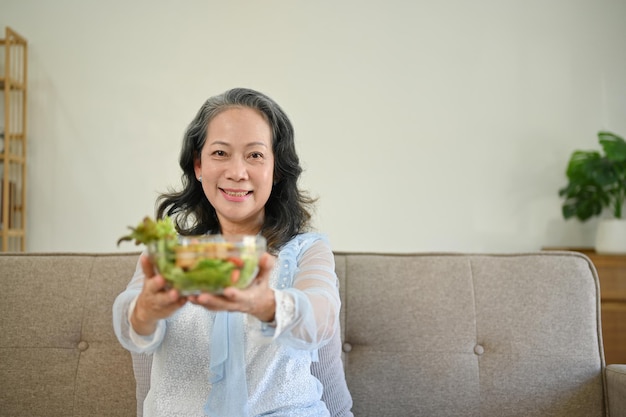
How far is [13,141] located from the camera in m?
4.25

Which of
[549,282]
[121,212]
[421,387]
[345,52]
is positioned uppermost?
[345,52]

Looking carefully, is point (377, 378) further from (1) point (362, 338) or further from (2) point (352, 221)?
(2) point (352, 221)

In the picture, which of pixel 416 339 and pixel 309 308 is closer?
pixel 309 308

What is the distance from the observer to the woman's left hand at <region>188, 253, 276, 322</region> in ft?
2.77

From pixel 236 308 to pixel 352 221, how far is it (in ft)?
10.7

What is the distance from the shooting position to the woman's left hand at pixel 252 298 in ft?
2.77

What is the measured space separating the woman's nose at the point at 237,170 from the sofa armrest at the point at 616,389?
1.03 m

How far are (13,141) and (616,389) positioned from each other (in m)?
4.00

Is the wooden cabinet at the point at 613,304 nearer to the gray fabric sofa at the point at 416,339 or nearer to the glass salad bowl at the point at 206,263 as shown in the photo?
the gray fabric sofa at the point at 416,339

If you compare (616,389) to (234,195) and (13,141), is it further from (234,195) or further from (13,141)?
(13,141)

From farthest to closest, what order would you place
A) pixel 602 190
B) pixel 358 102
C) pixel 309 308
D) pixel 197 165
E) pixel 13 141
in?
pixel 13 141
pixel 358 102
pixel 602 190
pixel 197 165
pixel 309 308

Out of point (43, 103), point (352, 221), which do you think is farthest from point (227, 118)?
point (43, 103)

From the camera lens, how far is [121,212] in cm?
422

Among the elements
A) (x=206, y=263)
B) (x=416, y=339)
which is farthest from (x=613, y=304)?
(x=206, y=263)
